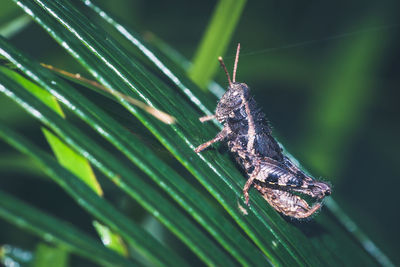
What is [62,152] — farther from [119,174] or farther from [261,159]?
[261,159]

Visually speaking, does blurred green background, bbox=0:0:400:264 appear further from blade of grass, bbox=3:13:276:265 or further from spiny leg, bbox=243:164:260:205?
blade of grass, bbox=3:13:276:265

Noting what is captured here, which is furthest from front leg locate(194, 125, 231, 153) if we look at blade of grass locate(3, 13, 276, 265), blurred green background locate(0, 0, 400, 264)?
blurred green background locate(0, 0, 400, 264)

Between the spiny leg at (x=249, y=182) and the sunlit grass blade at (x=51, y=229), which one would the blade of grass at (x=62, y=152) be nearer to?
the sunlit grass blade at (x=51, y=229)

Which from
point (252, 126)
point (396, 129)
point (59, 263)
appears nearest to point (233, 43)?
point (396, 129)

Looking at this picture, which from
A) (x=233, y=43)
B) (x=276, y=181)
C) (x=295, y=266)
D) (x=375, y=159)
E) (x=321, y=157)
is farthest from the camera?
(x=375, y=159)

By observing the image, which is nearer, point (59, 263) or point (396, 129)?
point (59, 263)

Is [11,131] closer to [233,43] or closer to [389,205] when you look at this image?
[233,43]

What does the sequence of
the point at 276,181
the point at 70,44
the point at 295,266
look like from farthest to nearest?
the point at 276,181, the point at 295,266, the point at 70,44
